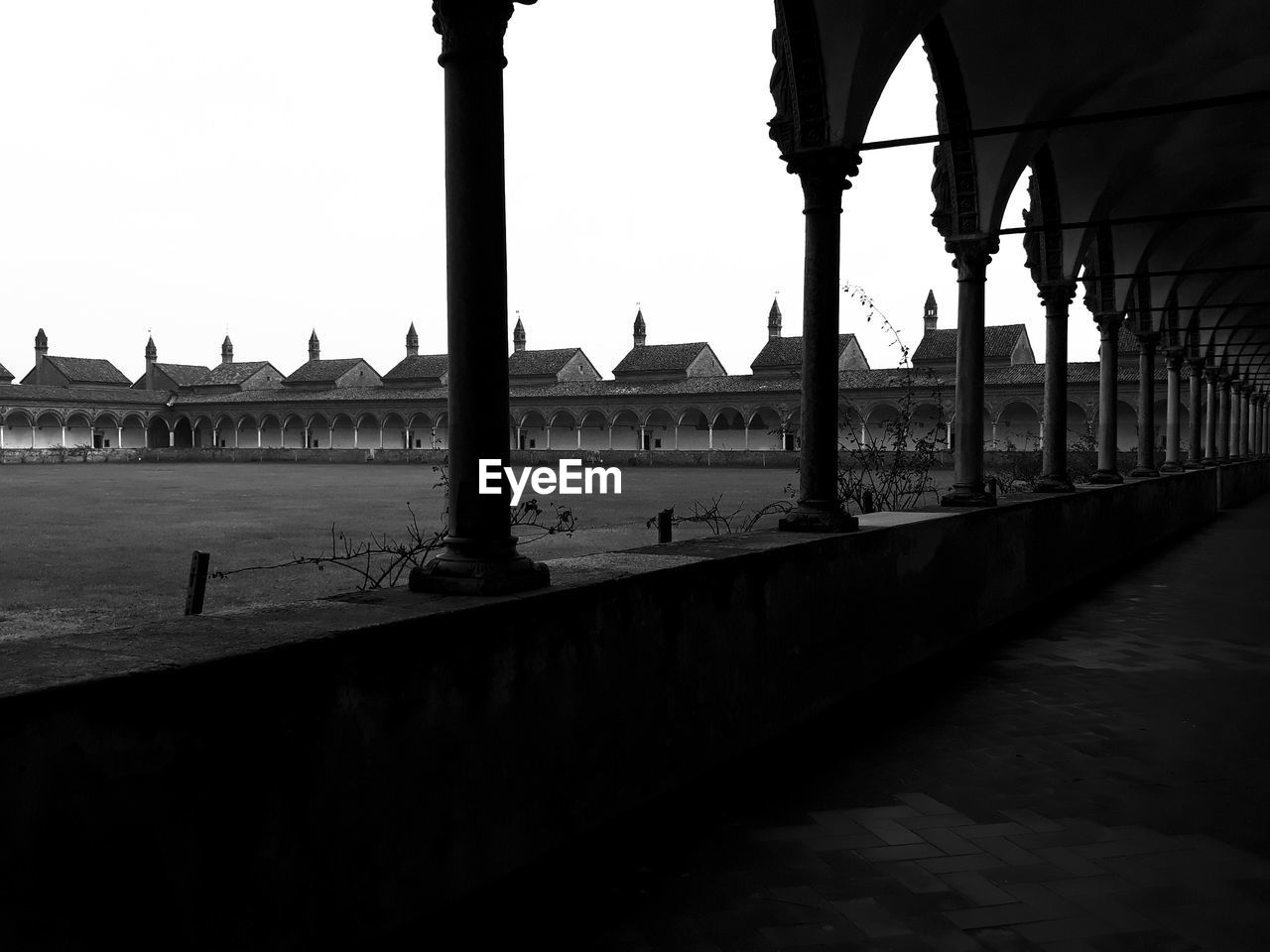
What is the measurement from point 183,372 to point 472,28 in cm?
8250

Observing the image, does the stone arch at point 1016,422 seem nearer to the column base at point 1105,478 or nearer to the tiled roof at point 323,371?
the column base at point 1105,478

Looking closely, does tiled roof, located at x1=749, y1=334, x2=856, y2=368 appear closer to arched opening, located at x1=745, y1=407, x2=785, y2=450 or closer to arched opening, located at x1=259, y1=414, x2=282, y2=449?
arched opening, located at x1=745, y1=407, x2=785, y2=450

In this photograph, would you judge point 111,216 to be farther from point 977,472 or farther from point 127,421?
point 127,421

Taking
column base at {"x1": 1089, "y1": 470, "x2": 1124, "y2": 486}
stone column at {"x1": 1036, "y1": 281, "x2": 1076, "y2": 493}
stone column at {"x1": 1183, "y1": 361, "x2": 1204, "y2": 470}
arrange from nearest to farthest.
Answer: stone column at {"x1": 1036, "y1": 281, "x2": 1076, "y2": 493} < column base at {"x1": 1089, "y1": 470, "x2": 1124, "y2": 486} < stone column at {"x1": 1183, "y1": 361, "x2": 1204, "y2": 470}

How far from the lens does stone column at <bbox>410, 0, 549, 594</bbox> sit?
2.98 m

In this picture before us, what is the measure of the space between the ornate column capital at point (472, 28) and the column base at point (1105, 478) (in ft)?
32.1

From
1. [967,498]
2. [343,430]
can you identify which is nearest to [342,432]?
[343,430]

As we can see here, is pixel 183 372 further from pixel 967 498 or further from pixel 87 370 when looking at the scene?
pixel 967 498

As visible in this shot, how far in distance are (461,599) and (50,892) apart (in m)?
1.24

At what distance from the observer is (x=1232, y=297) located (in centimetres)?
1898

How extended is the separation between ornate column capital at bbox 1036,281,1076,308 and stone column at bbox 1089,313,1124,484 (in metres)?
2.13

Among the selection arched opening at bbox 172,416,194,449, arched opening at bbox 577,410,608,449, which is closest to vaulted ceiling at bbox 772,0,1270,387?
arched opening at bbox 577,410,608,449

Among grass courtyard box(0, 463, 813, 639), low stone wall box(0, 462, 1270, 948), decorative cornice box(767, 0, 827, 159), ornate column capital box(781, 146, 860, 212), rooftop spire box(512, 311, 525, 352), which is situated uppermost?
rooftop spire box(512, 311, 525, 352)

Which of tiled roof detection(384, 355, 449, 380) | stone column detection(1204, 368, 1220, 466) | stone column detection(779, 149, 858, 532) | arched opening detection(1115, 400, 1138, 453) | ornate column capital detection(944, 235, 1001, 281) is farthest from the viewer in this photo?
tiled roof detection(384, 355, 449, 380)
